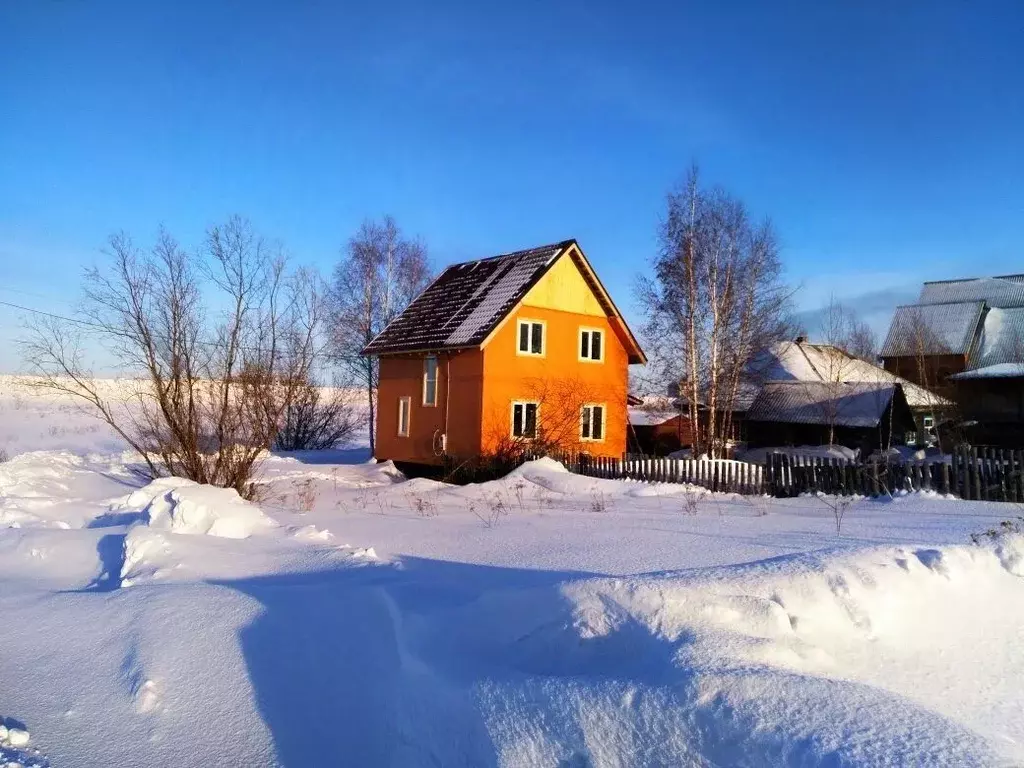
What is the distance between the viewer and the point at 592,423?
25.3 m

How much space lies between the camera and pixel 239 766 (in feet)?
13.1

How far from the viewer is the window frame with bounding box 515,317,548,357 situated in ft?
76.5

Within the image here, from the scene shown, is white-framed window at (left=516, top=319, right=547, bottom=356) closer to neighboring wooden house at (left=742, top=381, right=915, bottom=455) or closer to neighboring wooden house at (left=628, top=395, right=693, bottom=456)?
neighboring wooden house at (left=742, top=381, right=915, bottom=455)

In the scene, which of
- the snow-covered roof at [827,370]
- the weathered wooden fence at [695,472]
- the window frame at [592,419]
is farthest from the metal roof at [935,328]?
the weathered wooden fence at [695,472]

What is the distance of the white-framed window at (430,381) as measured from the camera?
2483cm

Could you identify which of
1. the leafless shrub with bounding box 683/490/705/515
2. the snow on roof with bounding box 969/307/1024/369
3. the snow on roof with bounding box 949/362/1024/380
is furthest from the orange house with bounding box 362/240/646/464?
the snow on roof with bounding box 969/307/1024/369

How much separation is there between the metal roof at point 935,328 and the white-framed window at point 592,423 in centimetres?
2525

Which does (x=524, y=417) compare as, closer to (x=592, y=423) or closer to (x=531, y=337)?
(x=531, y=337)

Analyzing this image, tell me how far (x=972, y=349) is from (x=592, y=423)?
2947 centimetres

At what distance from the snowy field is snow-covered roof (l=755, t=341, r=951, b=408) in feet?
95.6

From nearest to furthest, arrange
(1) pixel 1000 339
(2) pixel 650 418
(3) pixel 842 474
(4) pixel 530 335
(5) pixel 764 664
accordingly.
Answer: (5) pixel 764 664 → (3) pixel 842 474 → (4) pixel 530 335 → (2) pixel 650 418 → (1) pixel 1000 339

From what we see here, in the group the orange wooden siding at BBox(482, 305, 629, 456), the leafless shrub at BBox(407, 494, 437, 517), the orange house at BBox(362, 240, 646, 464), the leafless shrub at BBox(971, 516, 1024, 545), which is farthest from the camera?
the orange house at BBox(362, 240, 646, 464)

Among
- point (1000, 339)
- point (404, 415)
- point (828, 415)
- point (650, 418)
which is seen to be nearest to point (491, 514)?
point (404, 415)

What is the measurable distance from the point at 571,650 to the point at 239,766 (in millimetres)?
1912
